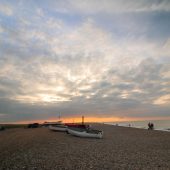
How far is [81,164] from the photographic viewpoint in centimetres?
1719

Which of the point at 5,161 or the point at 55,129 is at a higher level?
the point at 55,129

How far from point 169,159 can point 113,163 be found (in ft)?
18.3

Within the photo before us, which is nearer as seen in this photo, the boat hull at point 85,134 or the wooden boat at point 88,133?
the boat hull at point 85,134

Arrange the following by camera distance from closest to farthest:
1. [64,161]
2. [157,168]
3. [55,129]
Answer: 1. [157,168]
2. [64,161]
3. [55,129]

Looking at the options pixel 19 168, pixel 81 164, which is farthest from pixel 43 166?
pixel 81 164

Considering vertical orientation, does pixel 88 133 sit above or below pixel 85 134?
above

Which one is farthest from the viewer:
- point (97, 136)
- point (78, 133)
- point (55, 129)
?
point (55, 129)

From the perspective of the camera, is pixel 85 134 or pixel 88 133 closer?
pixel 88 133

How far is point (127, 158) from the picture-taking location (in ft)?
64.7

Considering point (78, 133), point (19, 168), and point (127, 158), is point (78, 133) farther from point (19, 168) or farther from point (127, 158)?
point (19, 168)

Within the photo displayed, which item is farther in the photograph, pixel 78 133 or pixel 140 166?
pixel 78 133

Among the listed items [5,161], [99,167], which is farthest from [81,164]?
[5,161]

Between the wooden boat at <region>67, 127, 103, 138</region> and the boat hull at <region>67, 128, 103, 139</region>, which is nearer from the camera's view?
the boat hull at <region>67, 128, 103, 139</region>

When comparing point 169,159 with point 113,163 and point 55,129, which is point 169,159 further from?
point 55,129
